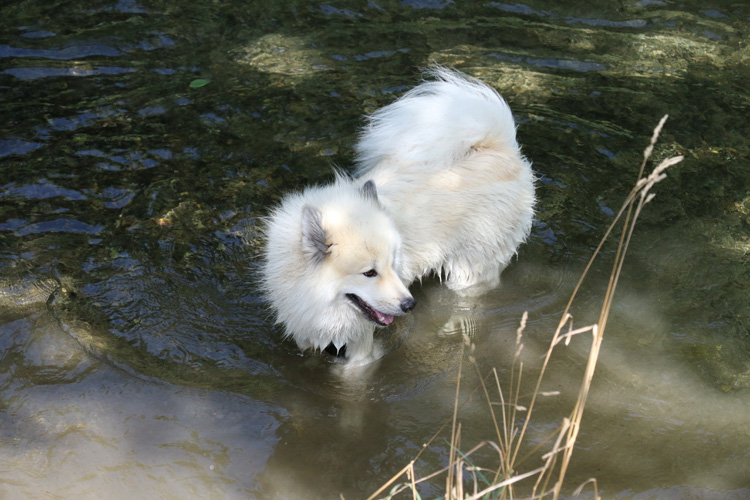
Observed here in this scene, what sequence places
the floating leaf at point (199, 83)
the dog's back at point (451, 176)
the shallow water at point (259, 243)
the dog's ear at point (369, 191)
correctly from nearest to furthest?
the shallow water at point (259, 243)
the dog's ear at point (369, 191)
the dog's back at point (451, 176)
the floating leaf at point (199, 83)

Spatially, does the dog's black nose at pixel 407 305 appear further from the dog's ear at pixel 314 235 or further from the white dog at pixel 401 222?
the dog's ear at pixel 314 235

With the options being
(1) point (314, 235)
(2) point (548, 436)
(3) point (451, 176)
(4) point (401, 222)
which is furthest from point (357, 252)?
(2) point (548, 436)

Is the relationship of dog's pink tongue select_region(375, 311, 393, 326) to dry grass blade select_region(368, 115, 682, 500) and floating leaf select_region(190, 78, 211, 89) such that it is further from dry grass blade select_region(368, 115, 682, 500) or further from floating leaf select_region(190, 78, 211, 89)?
floating leaf select_region(190, 78, 211, 89)

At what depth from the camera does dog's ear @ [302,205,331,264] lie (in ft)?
10.3

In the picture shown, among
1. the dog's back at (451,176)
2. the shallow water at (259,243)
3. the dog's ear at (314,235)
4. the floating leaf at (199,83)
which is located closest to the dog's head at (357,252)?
the dog's ear at (314,235)

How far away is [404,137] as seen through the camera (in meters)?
3.84

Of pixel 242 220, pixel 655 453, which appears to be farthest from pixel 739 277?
pixel 242 220

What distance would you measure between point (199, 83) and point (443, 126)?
8.84ft

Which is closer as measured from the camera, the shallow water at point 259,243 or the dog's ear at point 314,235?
the shallow water at point 259,243

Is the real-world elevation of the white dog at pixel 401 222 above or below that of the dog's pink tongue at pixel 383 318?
above

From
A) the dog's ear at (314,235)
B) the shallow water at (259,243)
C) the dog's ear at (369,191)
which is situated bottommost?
the shallow water at (259,243)

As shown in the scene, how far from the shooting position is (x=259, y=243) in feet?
14.0

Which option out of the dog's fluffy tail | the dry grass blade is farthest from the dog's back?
the dry grass blade

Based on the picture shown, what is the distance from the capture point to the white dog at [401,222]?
323 cm
